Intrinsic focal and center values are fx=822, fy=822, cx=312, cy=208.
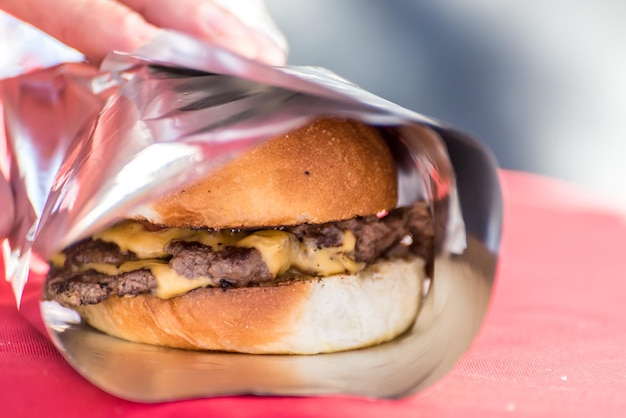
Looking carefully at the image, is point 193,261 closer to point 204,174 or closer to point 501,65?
point 204,174

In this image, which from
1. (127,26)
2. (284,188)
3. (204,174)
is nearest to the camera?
(204,174)

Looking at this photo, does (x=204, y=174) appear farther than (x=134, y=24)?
No

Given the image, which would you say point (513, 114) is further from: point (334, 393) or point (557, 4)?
point (334, 393)

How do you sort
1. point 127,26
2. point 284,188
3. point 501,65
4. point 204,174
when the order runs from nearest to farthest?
1. point 204,174
2. point 284,188
3. point 127,26
4. point 501,65

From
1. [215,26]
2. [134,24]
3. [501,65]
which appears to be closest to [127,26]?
[134,24]

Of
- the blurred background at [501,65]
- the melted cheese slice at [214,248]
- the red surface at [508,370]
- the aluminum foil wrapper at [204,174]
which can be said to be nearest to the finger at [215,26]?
the aluminum foil wrapper at [204,174]

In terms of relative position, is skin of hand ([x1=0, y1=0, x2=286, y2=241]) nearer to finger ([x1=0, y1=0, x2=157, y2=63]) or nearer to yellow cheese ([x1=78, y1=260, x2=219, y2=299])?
finger ([x1=0, y1=0, x2=157, y2=63])

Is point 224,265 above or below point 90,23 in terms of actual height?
below

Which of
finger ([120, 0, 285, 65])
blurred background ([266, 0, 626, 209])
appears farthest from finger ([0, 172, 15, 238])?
blurred background ([266, 0, 626, 209])

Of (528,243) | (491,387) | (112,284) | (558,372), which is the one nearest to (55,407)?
(112,284)
